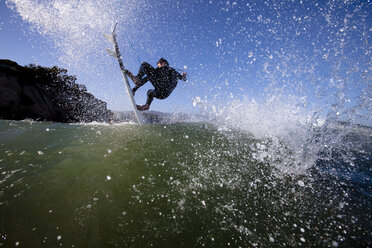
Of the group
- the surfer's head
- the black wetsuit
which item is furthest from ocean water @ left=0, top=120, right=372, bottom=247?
the surfer's head

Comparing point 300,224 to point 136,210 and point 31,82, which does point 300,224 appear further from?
point 31,82

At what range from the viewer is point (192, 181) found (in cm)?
293

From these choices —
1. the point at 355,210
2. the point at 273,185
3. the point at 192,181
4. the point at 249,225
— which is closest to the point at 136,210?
the point at 192,181

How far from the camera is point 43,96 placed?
38.1 feet

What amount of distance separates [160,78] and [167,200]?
7.27m

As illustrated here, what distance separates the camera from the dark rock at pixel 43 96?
31.1ft

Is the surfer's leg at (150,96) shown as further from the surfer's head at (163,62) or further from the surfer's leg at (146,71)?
the surfer's head at (163,62)

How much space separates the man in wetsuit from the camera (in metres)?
8.31

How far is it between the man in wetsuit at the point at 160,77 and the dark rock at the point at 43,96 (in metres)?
7.86

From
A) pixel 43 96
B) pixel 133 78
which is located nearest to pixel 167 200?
pixel 133 78

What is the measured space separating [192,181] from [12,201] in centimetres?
270

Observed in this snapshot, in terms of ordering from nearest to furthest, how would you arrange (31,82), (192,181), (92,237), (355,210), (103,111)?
(92,237), (355,210), (192,181), (31,82), (103,111)

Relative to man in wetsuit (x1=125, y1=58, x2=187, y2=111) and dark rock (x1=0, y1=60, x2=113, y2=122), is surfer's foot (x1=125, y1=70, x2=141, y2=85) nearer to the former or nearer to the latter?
man in wetsuit (x1=125, y1=58, x2=187, y2=111)

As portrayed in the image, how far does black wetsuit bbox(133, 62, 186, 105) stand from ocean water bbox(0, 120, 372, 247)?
208 inches
